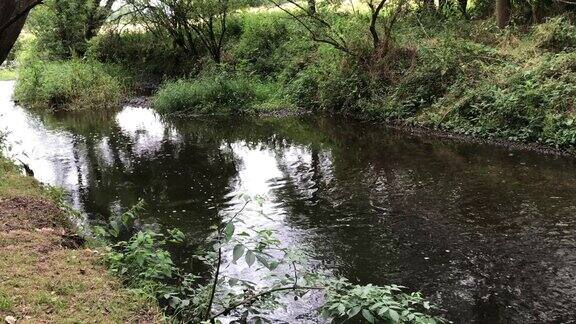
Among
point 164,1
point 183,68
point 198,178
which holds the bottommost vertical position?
point 198,178

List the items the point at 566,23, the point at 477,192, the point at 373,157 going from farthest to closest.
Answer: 1. the point at 566,23
2. the point at 373,157
3. the point at 477,192

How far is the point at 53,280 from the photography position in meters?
5.40

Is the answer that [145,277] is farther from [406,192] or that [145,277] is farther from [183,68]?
[183,68]

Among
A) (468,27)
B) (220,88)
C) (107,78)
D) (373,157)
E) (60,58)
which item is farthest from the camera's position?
(60,58)

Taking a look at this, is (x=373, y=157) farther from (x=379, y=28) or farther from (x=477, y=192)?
(x=379, y=28)

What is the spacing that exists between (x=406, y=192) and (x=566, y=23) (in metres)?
8.72

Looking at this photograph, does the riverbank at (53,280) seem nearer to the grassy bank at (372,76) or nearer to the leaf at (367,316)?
the leaf at (367,316)

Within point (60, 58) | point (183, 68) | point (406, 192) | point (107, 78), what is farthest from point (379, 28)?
point (60, 58)

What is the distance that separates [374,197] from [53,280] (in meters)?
6.17

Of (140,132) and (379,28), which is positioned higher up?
(379,28)

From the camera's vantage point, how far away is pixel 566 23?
597 inches

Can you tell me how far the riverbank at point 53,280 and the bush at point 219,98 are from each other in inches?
561


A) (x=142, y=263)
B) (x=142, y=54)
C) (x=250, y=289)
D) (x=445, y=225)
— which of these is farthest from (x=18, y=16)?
(x=142, y=54)

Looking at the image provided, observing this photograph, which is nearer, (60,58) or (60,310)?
(60,310)
